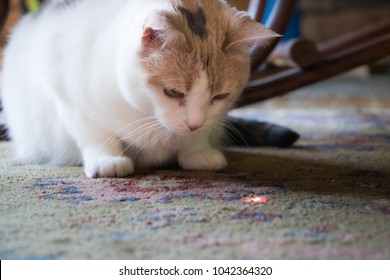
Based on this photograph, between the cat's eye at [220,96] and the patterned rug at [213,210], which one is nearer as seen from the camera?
the patterned rug at [213,210]

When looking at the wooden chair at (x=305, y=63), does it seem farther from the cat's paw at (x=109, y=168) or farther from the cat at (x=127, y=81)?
the cat's paw at (x=109, y=168)

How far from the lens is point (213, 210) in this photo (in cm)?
92

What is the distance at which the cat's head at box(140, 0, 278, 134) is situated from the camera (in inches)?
40.6

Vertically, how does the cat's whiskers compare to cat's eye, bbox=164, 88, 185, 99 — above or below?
below

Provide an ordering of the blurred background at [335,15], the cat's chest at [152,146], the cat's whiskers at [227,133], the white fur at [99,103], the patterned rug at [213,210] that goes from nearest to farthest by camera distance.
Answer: the patterned rug at [213,210]
the white fur at [99,103]
the cat's chest at [152,146]
the cat's whiskers at [227,133]
the blurred background at [335,15]

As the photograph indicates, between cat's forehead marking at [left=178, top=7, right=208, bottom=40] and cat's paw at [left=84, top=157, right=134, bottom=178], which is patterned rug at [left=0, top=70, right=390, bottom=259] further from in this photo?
cat's forehead marking at [left=178, top=7, right=208, bottom=40]

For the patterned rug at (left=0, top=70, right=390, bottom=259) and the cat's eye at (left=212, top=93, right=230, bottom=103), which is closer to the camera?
the patterned rug at (left=0, top=70, right=390, bottom=259)

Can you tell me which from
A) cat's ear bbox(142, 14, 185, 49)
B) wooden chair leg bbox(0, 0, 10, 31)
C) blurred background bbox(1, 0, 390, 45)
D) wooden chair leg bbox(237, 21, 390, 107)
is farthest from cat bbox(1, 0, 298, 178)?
blurred background bbox(1, 0, 390, 45)

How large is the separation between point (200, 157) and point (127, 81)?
288 millimetres

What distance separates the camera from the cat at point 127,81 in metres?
1.05

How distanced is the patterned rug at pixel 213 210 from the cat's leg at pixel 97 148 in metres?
0.04

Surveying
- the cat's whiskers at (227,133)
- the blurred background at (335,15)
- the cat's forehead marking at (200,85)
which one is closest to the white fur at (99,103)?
the cat's forehead marking at (200,85)

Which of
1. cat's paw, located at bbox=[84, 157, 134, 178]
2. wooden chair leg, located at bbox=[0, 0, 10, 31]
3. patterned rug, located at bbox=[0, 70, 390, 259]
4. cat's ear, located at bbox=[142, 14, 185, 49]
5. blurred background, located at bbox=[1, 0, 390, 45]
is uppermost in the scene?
blurred background, located at bbox=[1, 0, 390, 45]
